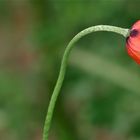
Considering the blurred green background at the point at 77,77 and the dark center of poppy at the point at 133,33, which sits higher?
the dark center of poppy at the point at 133,33

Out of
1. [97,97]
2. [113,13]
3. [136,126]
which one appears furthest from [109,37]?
[136,126]

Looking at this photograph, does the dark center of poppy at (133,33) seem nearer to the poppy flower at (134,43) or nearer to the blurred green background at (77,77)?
the poppy flower at (134,43)

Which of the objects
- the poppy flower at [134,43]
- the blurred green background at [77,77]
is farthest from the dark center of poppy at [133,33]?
the blurred green background at [77,77]

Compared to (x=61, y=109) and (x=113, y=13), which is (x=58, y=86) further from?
(x=113, y=13)

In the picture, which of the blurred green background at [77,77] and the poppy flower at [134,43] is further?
the blurred green background at [77,77]

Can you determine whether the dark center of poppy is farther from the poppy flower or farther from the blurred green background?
the blurred green background

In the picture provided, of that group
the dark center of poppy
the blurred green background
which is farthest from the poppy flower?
the blurred green background
